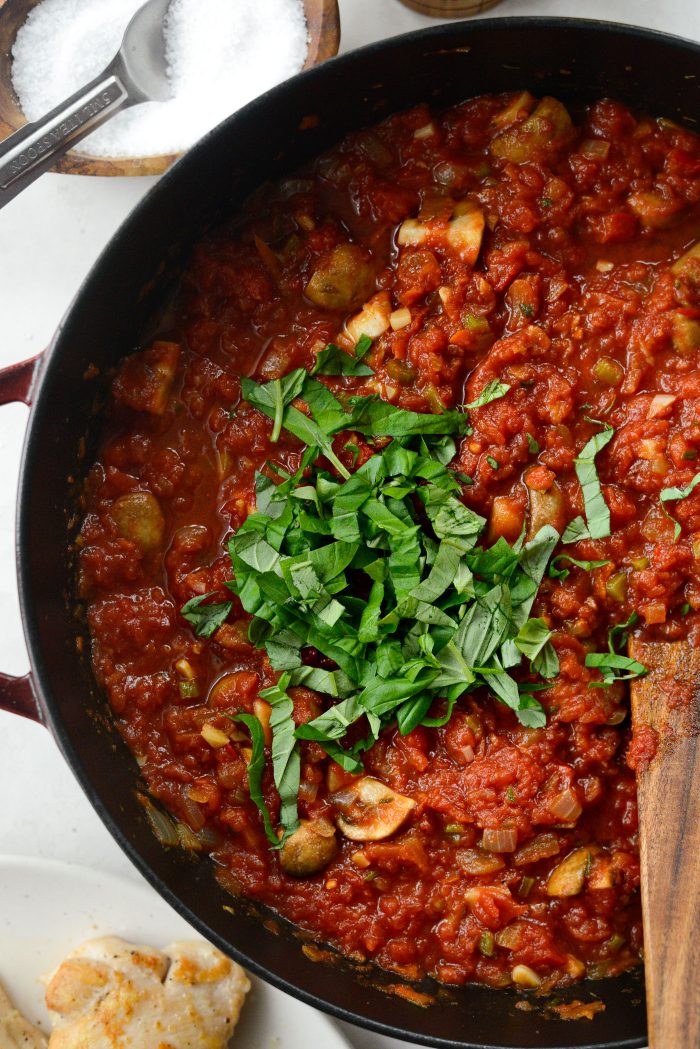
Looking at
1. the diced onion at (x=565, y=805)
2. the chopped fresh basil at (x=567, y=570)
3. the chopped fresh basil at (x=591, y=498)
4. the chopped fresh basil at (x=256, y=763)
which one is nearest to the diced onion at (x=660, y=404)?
the chopped fresh basil at (x=591, y=498)

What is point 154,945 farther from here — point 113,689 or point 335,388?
point 335,388

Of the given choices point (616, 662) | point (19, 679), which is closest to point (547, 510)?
point (616, 662)

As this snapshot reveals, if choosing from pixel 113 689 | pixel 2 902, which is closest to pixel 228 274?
pixel 113 689

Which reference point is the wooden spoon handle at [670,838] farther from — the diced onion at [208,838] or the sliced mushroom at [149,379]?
the sliced mushroom at [149,379]

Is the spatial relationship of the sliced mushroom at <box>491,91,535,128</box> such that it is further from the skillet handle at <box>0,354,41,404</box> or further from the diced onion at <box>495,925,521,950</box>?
the diced onion at <box>495,925,521,950</box>

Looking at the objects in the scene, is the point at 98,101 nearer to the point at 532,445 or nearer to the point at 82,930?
the point at 532,445
